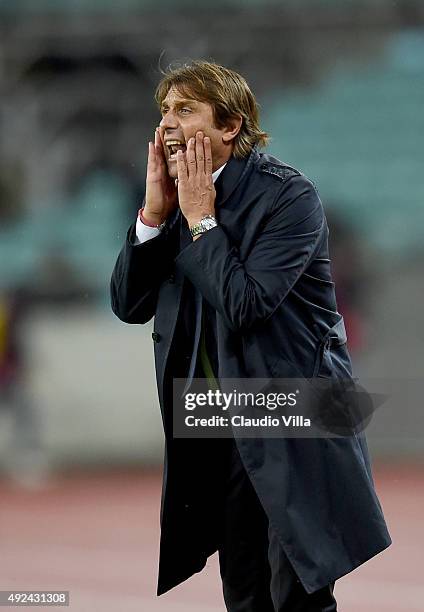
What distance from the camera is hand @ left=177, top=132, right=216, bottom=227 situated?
246 cm

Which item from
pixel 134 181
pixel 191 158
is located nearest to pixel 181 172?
pixel 191 158

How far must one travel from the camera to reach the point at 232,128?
2545mm

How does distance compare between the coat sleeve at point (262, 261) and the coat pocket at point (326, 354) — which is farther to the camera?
the coat pocket at point (326, 354)

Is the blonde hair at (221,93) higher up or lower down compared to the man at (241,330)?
higher up

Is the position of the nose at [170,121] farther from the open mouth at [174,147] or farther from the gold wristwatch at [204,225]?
the gold wristwatch at [204,225]

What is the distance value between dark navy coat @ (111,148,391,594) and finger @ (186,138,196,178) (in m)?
0.09

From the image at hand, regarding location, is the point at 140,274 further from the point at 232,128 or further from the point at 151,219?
the point at 232,128

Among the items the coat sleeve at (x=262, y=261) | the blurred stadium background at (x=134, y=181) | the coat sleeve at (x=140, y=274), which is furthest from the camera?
→ the blurred stadium background at (x=134, y=181)

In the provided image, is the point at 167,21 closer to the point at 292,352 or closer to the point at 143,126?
the point at 143,126

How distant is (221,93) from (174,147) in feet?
0.46

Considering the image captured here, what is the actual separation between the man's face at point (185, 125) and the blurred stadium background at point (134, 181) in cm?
510
